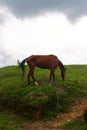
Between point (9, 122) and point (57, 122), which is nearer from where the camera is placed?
point (9, 122)

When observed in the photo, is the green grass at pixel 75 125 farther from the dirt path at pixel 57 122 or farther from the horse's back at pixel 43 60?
the horse's back at pixel 43 60

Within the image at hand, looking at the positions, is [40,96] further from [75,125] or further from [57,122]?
[75,125]

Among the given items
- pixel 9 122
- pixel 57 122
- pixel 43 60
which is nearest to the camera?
pixel 9 122

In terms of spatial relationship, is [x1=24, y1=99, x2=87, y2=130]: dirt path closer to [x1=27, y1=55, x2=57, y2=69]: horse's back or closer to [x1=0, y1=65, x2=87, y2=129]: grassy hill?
[x1=0, y1=65, x2=87, y2=129]: grassy hill

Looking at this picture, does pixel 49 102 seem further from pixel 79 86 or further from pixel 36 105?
pixel 79 86

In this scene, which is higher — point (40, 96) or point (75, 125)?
point (40, 96)

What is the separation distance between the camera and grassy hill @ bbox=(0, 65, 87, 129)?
22.4 metres

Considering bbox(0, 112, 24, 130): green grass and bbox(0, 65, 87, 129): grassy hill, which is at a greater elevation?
bbox(0, 65, 87, 129): grassy hill

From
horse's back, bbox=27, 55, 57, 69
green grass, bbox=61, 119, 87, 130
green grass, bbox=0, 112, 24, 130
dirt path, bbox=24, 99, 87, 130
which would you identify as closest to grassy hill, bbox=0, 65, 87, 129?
dirt path, bbox=24, 99, 87, 130

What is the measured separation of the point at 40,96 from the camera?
2297 centimetres

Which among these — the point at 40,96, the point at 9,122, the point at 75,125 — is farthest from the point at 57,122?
the point at 9,122

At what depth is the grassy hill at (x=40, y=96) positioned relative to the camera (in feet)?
73.6

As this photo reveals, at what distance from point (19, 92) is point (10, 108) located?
4.45 feet

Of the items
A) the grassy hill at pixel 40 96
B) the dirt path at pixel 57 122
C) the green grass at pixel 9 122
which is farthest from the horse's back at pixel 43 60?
the green grass at pixel 9 122
